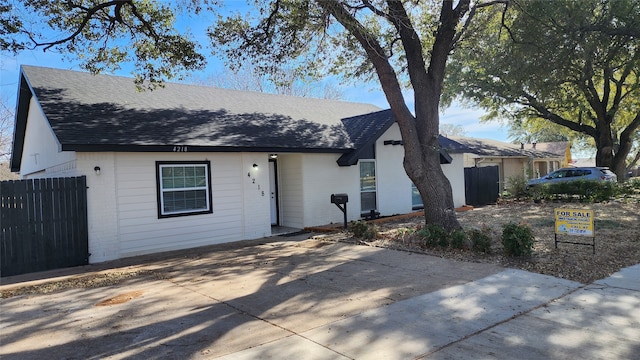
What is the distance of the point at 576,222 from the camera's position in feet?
25.5

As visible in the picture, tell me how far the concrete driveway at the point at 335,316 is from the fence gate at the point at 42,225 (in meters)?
2.32

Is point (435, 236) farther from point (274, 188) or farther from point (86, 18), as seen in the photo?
point (86, 18)

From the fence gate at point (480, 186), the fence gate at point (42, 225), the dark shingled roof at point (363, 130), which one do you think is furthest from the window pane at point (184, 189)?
the fence gate at point (480, 186)

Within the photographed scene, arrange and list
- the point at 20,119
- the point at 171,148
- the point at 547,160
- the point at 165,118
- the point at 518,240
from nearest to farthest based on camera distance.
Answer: the point at 518,240 < the point at 171,148 < the point at 165,118 < the point at 20,119 < the point at 547,160

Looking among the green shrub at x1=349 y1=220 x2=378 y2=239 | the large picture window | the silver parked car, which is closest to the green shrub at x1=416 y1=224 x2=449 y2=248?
the green shrub at x1=349 y1=220 x2=378 y2=239

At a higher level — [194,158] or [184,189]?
[194,158]

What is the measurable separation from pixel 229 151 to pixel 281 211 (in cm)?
363

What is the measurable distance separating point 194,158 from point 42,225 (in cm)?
352

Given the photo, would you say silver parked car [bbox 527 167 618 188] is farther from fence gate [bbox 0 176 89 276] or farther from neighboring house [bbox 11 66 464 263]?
fence gate [bbox 0 176 89 276]

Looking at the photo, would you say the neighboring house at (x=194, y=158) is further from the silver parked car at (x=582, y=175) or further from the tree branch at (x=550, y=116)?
the tree branch at (x=550, y=116)

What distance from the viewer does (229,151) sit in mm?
10422

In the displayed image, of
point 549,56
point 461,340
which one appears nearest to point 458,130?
point 549,56

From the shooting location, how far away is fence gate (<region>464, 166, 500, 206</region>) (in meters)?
18.5

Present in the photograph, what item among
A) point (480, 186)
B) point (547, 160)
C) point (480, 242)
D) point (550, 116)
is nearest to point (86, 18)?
point (480, 242)
